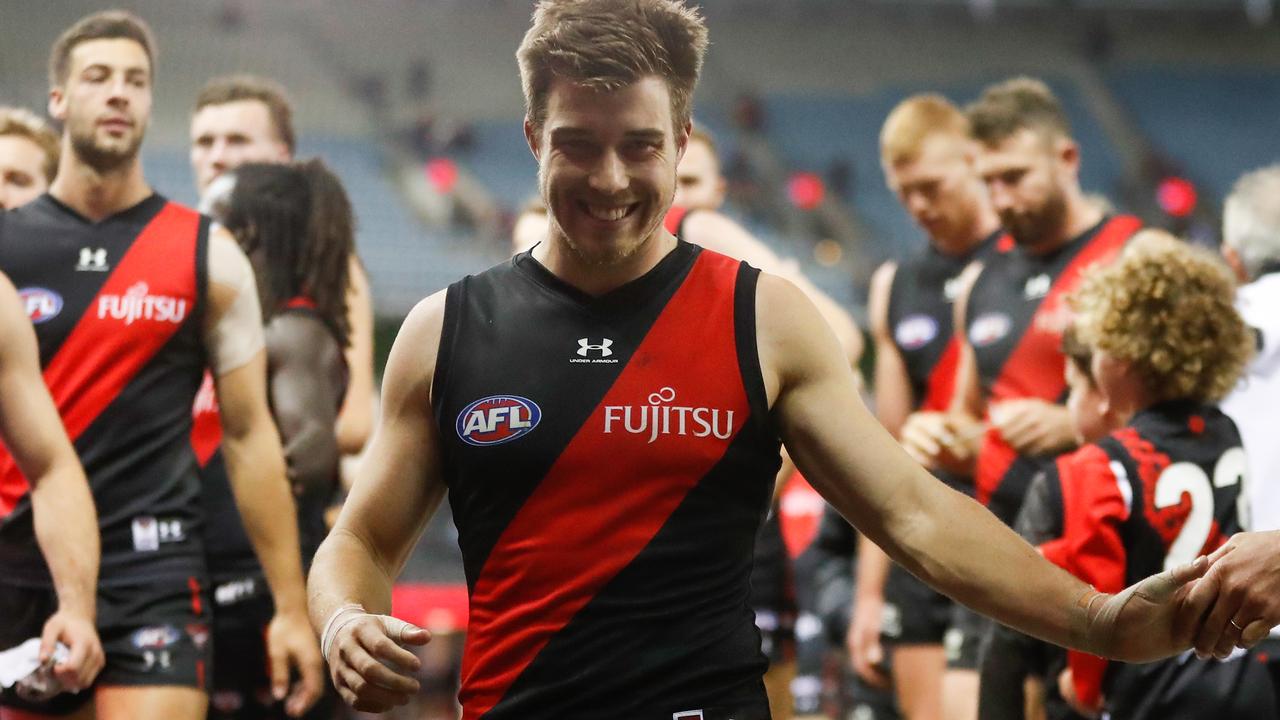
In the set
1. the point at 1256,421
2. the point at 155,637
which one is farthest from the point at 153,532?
the point at 1256,421

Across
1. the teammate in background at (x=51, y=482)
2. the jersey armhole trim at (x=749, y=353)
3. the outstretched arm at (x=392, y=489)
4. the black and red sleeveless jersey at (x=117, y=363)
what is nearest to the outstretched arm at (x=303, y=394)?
the black and red sleeveless jersey at (x=117, y=363)

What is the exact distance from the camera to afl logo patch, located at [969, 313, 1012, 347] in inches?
219

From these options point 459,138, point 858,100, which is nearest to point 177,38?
point 459,138

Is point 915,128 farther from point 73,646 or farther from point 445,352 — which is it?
point 445,352

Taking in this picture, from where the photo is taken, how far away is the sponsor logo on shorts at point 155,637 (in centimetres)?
418

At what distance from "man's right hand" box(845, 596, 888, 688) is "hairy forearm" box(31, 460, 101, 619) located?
11.1ft

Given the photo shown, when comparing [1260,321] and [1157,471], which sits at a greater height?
[1260,321]

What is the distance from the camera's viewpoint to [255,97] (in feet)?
19.4

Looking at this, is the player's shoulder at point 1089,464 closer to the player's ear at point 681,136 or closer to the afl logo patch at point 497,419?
the player's ear at point 681,136

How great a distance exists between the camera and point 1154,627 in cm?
258

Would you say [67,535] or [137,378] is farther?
[137,378]

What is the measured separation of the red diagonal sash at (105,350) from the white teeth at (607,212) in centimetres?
216

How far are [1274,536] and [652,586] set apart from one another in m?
1.10

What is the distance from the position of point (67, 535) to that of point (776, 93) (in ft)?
67.8
